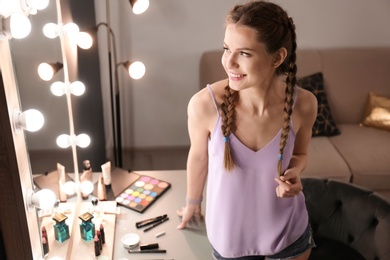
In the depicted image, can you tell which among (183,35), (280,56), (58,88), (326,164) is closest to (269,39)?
(280,56)

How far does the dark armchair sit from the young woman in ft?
1.00

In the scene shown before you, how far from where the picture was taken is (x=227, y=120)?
1.16 m

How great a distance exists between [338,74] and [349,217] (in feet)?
4.37

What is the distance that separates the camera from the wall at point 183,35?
2648 millimetres

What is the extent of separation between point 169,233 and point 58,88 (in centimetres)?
55

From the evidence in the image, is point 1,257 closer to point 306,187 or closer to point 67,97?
point 67,97

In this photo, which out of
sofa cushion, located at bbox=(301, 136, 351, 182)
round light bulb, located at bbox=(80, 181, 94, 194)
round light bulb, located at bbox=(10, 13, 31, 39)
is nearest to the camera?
round light bulb, located at bbox=(10, 13, 31, 39)

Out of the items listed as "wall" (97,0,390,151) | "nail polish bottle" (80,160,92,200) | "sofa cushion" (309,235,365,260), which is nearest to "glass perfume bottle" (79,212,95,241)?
"nail polish bottle" (80,160,92,200)

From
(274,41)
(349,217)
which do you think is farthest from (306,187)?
(274,41)

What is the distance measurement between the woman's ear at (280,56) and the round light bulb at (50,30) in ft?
2.02

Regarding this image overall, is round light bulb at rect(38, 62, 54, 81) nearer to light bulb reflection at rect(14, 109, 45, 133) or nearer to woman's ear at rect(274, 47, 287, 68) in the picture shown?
light bulb reflection at rect(14, 109, 45, 133)

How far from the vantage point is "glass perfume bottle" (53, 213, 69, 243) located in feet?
4.26

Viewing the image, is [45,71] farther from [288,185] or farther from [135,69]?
[288,185]

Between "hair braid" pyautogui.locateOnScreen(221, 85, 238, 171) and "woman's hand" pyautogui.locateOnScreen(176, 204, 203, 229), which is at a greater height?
"hair braid" pyautogui.locateOnScreen(221, 85, 238, 171)
